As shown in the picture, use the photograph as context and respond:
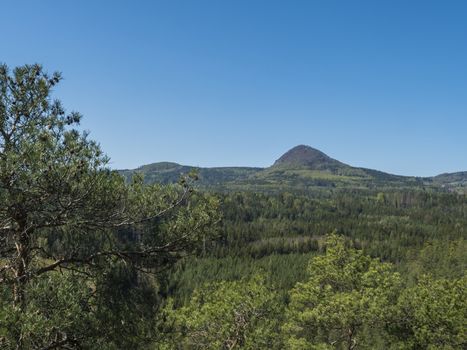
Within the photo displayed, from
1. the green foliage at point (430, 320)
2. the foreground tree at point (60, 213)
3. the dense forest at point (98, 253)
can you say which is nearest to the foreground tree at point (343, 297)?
the dense forest at point (98, 253)

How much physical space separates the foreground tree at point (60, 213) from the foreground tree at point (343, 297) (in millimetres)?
11862

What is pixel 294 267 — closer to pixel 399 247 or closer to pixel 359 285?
pixel 399 247

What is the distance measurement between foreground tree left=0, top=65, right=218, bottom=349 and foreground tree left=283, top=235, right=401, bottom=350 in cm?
1186

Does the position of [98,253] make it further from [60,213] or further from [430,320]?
[430,320]

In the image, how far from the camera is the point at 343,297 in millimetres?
20984

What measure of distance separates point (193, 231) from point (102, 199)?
3153 millimetres

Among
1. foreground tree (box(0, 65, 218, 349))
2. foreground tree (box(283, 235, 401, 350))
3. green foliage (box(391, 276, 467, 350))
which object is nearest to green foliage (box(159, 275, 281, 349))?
foreground tree (box(283, 235, 401, 350))

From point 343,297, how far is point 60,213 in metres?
16.0

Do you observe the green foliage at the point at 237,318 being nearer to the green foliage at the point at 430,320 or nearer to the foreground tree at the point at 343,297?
the foreground tree at the point at 343,297

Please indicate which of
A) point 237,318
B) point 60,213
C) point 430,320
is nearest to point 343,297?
point 430,320

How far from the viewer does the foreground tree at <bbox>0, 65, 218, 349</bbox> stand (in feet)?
30.6

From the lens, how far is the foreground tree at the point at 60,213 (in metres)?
9.32

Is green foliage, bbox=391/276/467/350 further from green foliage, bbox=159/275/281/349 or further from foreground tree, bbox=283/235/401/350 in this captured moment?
green foliage, bbox=159/275/281/349

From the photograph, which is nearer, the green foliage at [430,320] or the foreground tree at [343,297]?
the foreground tree at [343,297]
